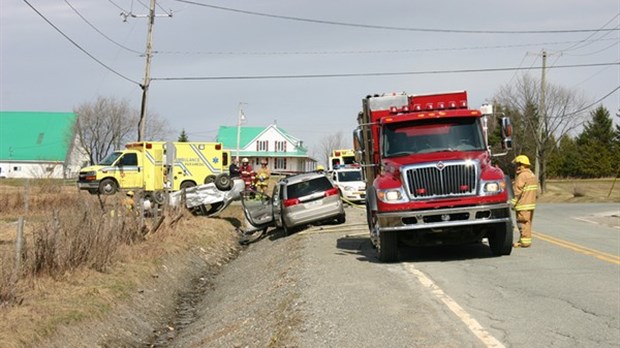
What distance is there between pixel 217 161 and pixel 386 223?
21.5 metres

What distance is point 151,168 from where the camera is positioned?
31.2 meters

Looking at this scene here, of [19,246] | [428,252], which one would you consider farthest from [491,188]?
[19,246]

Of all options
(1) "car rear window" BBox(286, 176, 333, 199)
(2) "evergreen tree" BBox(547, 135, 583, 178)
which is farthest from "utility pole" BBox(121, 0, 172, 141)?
(2) "evergreen tree" BBox(547, 135, 583, 178)

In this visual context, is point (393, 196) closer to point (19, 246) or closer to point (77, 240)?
point (77, 240)

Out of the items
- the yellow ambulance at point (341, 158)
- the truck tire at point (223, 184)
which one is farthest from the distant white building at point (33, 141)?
the truck tire at point (223, 184)

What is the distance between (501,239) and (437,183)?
1694 mm

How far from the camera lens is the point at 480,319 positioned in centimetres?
738

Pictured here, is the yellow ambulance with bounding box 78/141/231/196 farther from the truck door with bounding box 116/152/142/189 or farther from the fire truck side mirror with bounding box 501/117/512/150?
the fire truck side mirror with bounding box 501/117/512/150

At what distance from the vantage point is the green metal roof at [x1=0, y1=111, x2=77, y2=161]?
227 feet

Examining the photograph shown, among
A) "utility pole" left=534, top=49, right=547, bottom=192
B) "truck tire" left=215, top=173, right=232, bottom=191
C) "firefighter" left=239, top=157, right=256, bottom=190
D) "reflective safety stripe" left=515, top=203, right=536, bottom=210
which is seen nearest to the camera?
"reflective safety stripe" left=515, top=203, right=536, bottom=210

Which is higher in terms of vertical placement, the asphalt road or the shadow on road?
the shadow on road

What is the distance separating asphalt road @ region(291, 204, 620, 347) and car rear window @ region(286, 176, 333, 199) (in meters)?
5.24

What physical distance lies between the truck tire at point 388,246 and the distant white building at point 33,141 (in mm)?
59167

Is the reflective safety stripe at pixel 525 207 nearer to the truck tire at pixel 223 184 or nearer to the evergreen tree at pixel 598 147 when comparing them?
the truck tire at pixel 223 184
